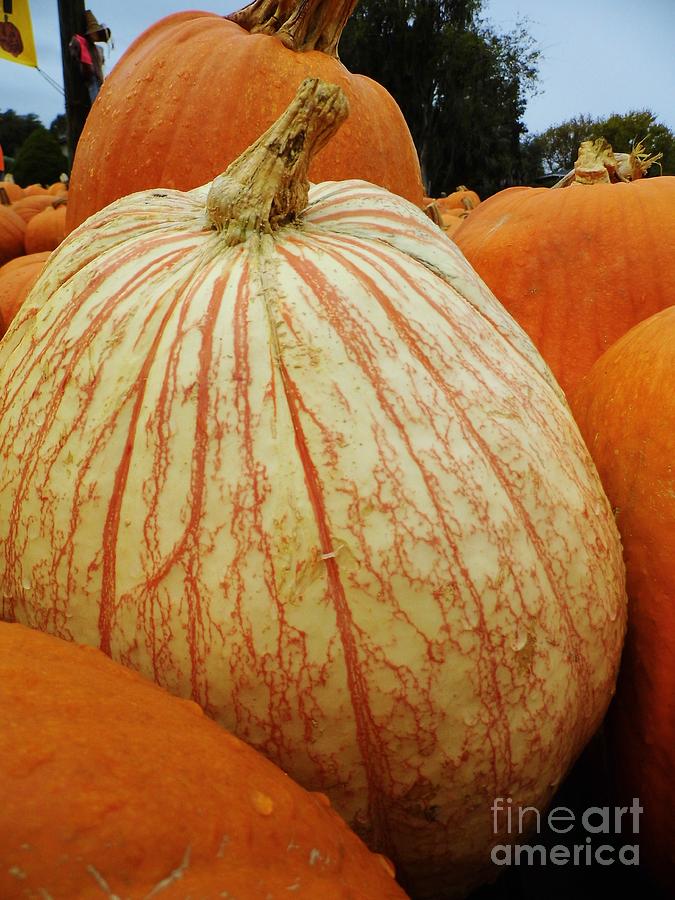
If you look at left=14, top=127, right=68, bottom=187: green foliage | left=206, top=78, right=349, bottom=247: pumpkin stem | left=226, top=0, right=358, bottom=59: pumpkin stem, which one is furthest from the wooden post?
left=14, top=127, right=68, bottom=187: green foliage

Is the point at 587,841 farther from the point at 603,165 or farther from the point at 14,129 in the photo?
the point at 14,129

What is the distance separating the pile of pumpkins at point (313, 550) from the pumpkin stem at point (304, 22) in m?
0.94

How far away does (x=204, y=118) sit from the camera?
5.67 ft

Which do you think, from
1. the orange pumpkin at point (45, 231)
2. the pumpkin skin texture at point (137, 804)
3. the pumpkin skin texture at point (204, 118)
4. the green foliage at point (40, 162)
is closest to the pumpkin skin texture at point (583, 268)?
the pumpkin skin texture at point (204, 118)

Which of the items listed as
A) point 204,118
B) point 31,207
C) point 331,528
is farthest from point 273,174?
point 31,207

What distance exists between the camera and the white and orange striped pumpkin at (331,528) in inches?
31.6

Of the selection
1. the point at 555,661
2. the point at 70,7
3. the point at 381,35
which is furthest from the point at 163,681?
the point at 381,35

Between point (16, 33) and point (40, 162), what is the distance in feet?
25.2

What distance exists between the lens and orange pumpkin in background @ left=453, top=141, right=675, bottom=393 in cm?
163

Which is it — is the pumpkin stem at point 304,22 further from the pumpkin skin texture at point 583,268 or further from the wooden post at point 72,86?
the wooden post at point 72,86

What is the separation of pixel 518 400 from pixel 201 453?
0.35 metres

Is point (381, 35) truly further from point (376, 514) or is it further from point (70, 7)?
point (376, 514)

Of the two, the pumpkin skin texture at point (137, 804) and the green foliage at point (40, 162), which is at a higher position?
the green foliage at point (40, 162)

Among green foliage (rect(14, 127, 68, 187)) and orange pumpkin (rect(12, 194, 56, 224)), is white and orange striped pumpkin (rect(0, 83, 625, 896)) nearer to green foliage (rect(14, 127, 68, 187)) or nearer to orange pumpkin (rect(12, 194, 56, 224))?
orange pumpkin (rect(12, 194, 56, 224))
